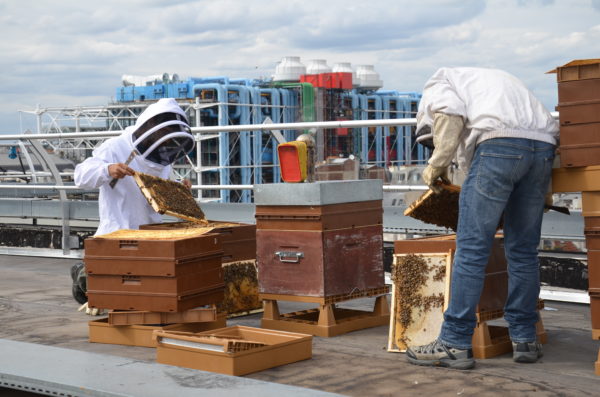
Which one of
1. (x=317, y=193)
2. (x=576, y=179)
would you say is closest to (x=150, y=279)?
→ (x=317, y=193)

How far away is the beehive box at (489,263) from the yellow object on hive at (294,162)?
866mm

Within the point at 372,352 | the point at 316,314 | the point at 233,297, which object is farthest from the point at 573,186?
the point at 233,297

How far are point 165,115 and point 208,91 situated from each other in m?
40.4

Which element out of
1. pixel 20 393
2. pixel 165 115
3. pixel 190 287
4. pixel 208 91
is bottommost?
pixel 20 393

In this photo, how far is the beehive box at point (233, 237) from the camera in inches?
223

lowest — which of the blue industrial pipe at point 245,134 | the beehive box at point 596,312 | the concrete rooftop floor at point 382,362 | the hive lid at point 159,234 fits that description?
the concrete rooftop floor at point 382,362

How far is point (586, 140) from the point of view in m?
4.04

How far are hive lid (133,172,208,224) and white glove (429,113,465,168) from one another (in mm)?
2046

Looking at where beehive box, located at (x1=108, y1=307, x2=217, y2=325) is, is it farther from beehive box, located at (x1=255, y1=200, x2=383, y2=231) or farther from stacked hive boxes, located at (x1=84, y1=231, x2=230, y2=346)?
beehive box, located at (x1=255, y1=200, x2=383, y2=231)

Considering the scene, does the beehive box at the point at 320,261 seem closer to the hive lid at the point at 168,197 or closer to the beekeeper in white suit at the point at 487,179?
the hive lid at the point at 168,197

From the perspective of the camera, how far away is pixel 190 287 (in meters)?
4.90

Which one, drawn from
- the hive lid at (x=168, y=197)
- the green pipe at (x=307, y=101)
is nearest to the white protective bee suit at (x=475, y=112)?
the hive lid at (x=168, y=197)

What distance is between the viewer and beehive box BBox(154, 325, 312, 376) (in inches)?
160

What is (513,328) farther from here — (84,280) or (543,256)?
(84,280)
